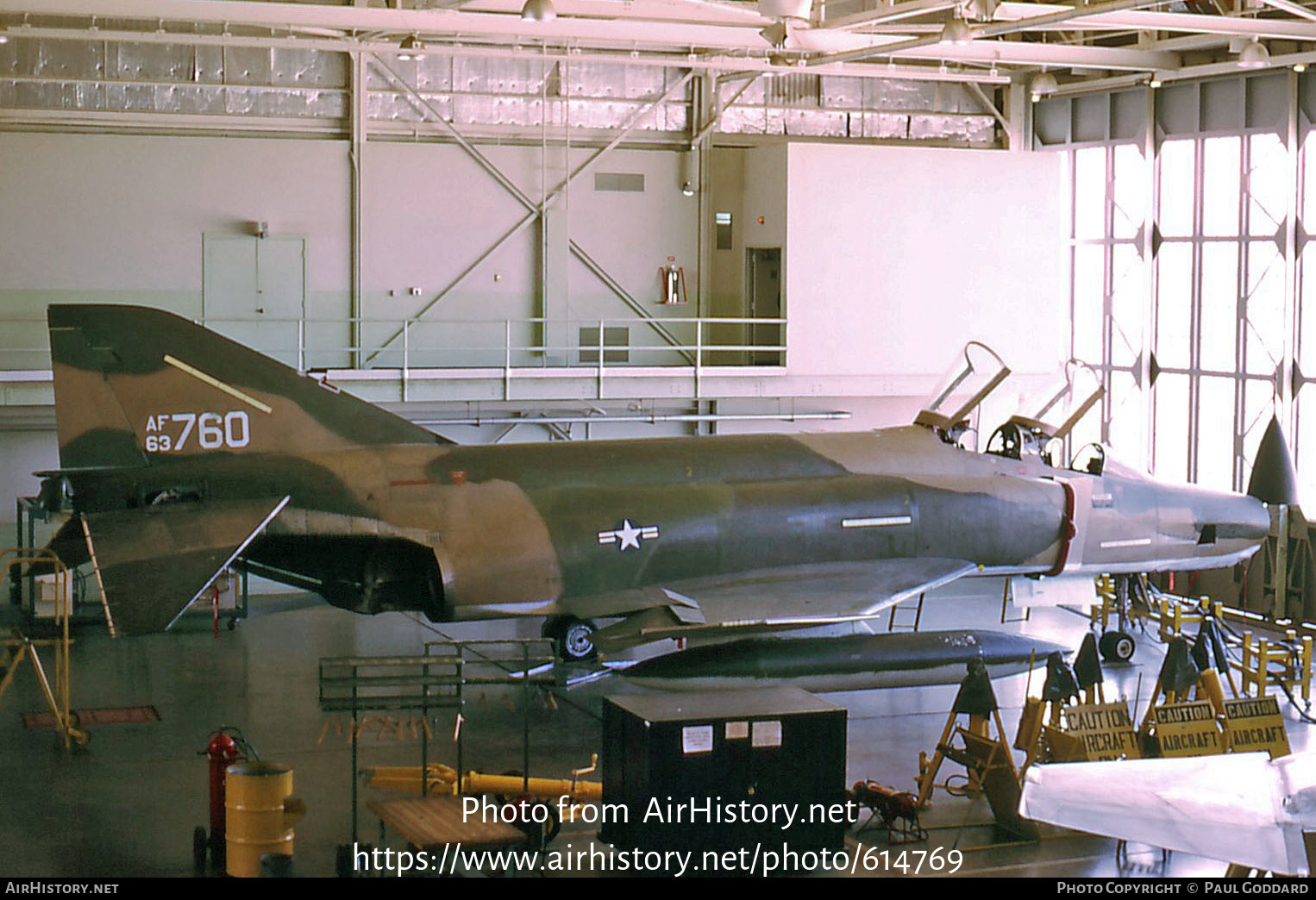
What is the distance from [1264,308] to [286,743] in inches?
579

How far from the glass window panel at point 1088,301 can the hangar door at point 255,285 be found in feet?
40.9

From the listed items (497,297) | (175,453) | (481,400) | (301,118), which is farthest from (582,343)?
(175,453)

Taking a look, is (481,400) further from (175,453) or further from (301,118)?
(175,453)

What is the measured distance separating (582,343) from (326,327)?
3.97m

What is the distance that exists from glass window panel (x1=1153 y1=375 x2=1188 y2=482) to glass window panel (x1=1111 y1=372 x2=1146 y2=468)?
0.22 m

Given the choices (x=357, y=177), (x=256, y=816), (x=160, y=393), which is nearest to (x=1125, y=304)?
(x=357, y=177)

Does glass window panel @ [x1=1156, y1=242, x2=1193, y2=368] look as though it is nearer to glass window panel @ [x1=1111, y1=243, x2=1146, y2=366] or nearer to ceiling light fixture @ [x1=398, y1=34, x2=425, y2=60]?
glass window panel @ [x1=1111, y1=243, x2=1146, y2=366]

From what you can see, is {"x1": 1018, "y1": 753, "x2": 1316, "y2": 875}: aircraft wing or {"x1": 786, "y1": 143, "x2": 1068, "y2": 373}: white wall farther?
{"x1": 786, "y1": 143, "x2": 1068, "y2": 373}: white wall

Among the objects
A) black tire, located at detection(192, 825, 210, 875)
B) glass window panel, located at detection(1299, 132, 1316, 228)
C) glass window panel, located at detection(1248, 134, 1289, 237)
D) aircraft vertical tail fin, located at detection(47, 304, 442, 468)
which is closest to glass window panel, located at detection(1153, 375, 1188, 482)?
glass window panel, located at detection(1248, 134, 1289, 237)

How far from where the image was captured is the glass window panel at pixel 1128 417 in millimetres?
22938

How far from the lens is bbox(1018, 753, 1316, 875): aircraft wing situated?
7406mm

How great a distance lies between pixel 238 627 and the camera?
18.1 meters

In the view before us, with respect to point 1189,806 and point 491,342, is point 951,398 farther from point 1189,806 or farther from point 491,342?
point 1189,806

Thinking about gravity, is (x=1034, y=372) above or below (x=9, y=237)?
below
